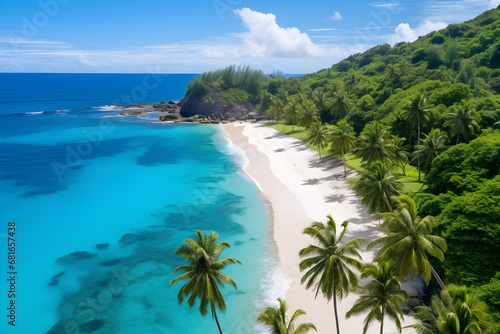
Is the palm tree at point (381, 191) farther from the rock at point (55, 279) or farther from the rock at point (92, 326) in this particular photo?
the rock at point (55, 279)

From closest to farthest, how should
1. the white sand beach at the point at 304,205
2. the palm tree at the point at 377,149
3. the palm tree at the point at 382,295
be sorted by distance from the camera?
the palm tree at the point at 382,295 → the white sand beach at the point at 304,205 → the palm tree at the point at 377,149

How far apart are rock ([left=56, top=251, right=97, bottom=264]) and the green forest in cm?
3267

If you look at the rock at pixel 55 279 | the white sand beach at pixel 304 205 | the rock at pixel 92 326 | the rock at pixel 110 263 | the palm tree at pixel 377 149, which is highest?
the palm tree at pixel 377 149

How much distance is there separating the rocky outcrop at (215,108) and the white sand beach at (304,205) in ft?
166

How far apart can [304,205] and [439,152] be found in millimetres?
19263

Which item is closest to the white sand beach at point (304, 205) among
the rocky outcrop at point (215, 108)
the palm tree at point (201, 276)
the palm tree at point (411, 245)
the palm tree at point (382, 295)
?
the palm tree at point (411, 245)

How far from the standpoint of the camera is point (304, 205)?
152ft

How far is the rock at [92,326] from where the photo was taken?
26391mm

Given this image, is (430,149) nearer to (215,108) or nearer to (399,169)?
(399,169)

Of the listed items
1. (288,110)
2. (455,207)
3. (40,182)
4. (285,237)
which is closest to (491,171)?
(455,207)

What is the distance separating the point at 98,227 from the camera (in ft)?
147

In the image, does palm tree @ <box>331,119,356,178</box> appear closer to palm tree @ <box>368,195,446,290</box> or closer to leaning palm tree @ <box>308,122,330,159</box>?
leaning palm tree @ <box>308,122,330,159</box>

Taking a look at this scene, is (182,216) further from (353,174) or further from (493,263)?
(493,263)

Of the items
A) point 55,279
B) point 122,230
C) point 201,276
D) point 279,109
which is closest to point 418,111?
point 201,276
